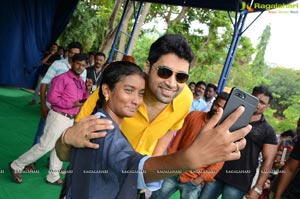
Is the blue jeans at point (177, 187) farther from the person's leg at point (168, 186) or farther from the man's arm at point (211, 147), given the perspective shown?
the man's arm at point (211, 147)

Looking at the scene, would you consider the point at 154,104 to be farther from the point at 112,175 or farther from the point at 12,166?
the point at 12,166

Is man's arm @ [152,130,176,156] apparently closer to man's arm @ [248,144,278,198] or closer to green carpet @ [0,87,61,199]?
man's arm @ [248,144,278,198]

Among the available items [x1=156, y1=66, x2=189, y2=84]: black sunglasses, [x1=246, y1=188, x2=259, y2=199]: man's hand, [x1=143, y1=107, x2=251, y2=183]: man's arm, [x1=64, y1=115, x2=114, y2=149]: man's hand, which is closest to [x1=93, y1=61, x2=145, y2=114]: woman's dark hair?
[x1=156, y1=66, x2=189, y2=84]: black sunglasses

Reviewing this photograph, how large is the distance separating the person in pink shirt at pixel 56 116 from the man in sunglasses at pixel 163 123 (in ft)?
5.94

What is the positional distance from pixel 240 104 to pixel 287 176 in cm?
169

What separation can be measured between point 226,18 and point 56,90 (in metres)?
12.4

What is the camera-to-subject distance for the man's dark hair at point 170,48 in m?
1.51

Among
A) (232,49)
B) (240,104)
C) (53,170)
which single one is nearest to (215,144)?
(240,104)

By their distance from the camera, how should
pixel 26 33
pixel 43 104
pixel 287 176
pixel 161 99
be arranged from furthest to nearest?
pixel 26 33 → pixel 43 104 → pixel 287 176 → pixel 161 99

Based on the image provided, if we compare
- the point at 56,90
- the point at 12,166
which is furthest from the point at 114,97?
the point at 12,166

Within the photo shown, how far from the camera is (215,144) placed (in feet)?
2.63

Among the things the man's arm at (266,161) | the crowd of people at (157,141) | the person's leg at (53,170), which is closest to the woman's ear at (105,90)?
the crowd of people at (157,141)

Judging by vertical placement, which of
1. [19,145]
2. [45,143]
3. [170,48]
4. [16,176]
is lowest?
[19,145]

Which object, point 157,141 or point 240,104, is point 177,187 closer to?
point 157,141
